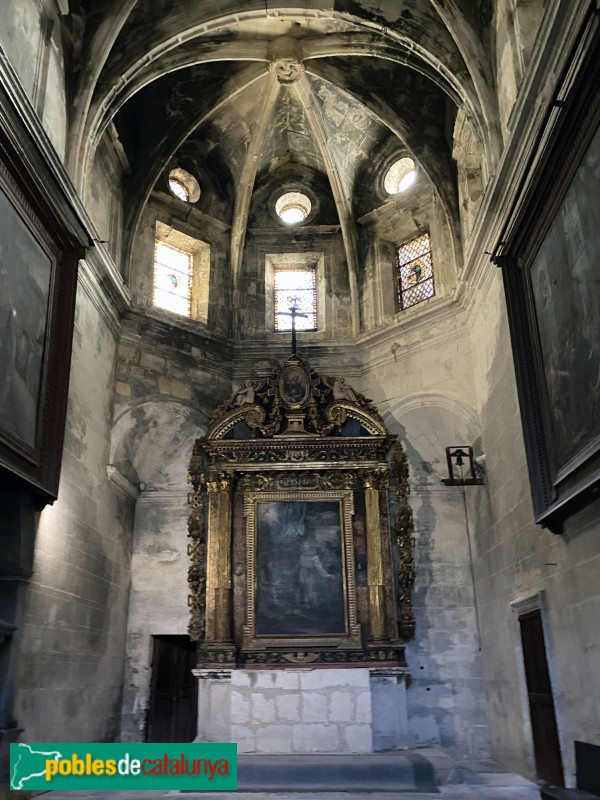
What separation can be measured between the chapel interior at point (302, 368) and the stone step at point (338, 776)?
4.24 ft

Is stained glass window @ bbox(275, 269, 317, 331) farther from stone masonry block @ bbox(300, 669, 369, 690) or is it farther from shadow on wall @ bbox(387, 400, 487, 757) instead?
stone masonry block @ bbox(300, 669, 369, 690)

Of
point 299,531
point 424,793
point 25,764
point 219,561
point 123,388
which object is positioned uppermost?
point 123,388

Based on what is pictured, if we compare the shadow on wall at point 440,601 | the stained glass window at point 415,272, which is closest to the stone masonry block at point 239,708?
the shadow on wall at point 440,601

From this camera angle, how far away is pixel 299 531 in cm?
1087

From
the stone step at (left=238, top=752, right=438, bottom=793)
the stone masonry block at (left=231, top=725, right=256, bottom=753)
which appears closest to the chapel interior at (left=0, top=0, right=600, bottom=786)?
the stone masonry block at (left=231, top=725, right=256, bottom=753)

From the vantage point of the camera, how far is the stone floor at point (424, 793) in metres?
7.52

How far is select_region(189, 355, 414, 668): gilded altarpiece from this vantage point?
33.6ft

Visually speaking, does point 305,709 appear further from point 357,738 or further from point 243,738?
point 243,738

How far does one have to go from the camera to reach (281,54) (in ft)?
42.0

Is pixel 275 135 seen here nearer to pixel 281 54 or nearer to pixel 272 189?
pixel 272 189

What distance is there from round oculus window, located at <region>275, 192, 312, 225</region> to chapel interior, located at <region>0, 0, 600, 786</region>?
0.16 feet

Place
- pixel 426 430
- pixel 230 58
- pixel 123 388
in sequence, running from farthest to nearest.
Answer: pixel 426 430
pixel 230 58
pixel 123 388

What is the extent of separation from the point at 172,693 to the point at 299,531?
14.0 ft

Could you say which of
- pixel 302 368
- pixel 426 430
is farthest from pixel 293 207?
pixel 426 430
